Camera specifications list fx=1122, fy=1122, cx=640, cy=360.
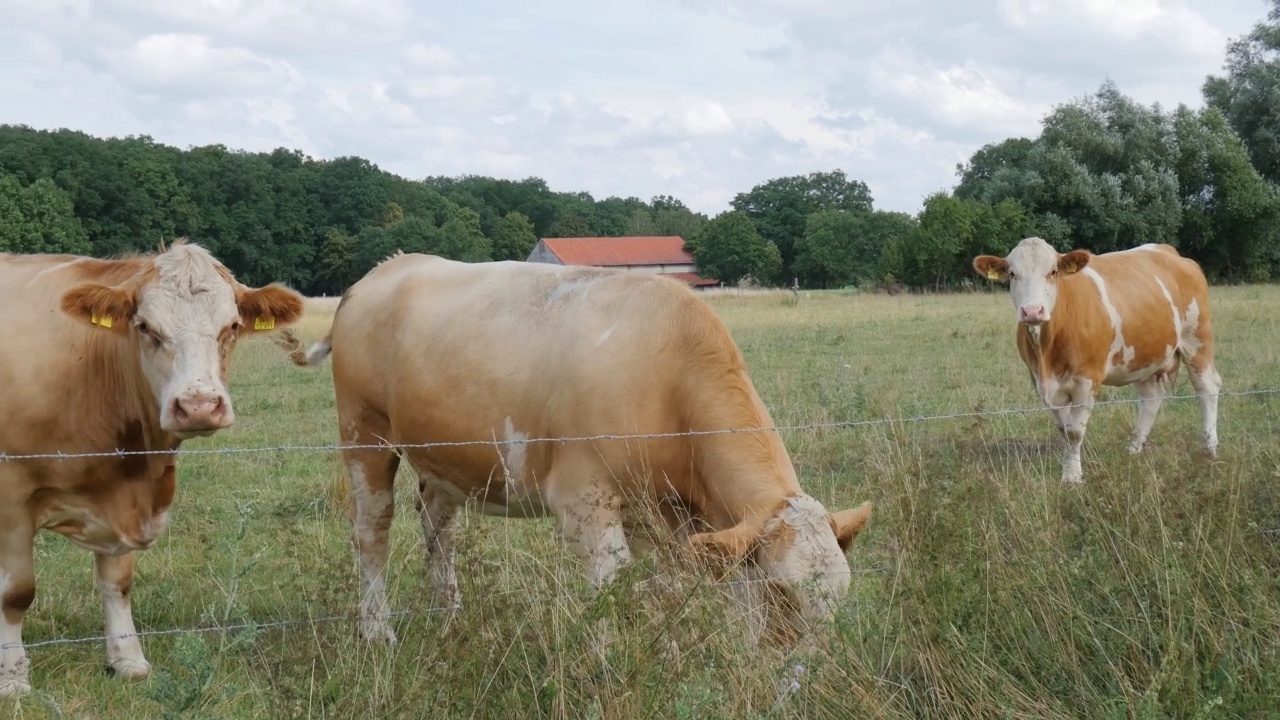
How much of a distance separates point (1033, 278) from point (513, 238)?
90237mm

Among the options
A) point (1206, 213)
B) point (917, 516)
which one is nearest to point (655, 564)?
point (917, 516)

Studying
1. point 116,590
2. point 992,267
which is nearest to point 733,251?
point 992,267

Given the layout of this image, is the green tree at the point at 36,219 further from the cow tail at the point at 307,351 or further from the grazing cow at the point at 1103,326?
the grazing cow at the point at 1103,326

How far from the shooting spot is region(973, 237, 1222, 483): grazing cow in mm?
10500

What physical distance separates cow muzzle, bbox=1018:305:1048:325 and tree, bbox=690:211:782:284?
82.9 metres

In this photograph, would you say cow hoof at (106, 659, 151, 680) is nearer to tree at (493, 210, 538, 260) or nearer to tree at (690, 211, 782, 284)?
tree at (690, 211, 782, 284)

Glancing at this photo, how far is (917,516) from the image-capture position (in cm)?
464

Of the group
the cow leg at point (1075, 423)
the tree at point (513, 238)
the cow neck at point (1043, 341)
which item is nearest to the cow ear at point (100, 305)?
the cow leg at point (1075, 423)

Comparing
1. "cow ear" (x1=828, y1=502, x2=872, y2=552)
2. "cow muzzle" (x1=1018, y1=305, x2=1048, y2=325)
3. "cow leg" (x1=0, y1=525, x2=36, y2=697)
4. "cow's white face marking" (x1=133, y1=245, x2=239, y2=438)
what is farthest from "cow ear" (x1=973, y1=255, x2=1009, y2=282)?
"cow leg" (x1=0, y1=525, x2=36, y2=697)

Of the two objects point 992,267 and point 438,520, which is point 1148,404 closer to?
A: point 992,267

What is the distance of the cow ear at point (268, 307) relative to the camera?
19.5ft

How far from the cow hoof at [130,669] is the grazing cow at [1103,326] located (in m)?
7.12

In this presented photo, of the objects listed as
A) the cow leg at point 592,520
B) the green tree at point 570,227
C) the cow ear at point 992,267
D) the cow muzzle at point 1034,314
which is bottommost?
the cow leg at point 592,520

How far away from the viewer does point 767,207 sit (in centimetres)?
10912
